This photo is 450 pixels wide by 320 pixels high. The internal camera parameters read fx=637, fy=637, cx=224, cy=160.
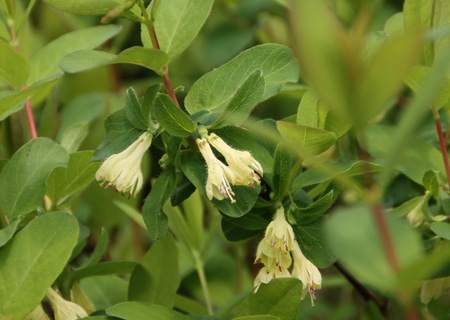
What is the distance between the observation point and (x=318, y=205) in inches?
21.2

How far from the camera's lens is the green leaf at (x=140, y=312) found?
534 millimetres

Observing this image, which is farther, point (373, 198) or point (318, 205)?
point (318, 205)

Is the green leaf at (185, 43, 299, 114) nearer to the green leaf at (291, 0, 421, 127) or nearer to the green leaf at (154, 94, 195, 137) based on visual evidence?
the green leaf at (154, 94, 195, 137)

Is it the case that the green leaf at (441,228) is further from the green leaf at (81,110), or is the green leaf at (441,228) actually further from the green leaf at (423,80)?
the green leaf at (81,110)

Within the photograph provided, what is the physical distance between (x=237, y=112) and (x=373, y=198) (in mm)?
248

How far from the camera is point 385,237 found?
27cm

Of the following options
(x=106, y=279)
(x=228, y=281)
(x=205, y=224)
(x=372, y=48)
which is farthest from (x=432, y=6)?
(x=205, y=224)

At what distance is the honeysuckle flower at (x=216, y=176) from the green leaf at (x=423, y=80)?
0.67 ft

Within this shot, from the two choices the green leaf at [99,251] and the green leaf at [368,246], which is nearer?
the green leaf at [368,246]

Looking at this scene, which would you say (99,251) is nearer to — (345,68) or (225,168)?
(225,168)

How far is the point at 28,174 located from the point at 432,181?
378mm

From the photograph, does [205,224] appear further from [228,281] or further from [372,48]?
[372,48]

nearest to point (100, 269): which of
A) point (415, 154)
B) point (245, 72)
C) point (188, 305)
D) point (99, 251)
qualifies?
point (99, 251)

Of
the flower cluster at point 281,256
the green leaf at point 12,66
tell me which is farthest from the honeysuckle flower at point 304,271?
the green leaf at point 12,66
